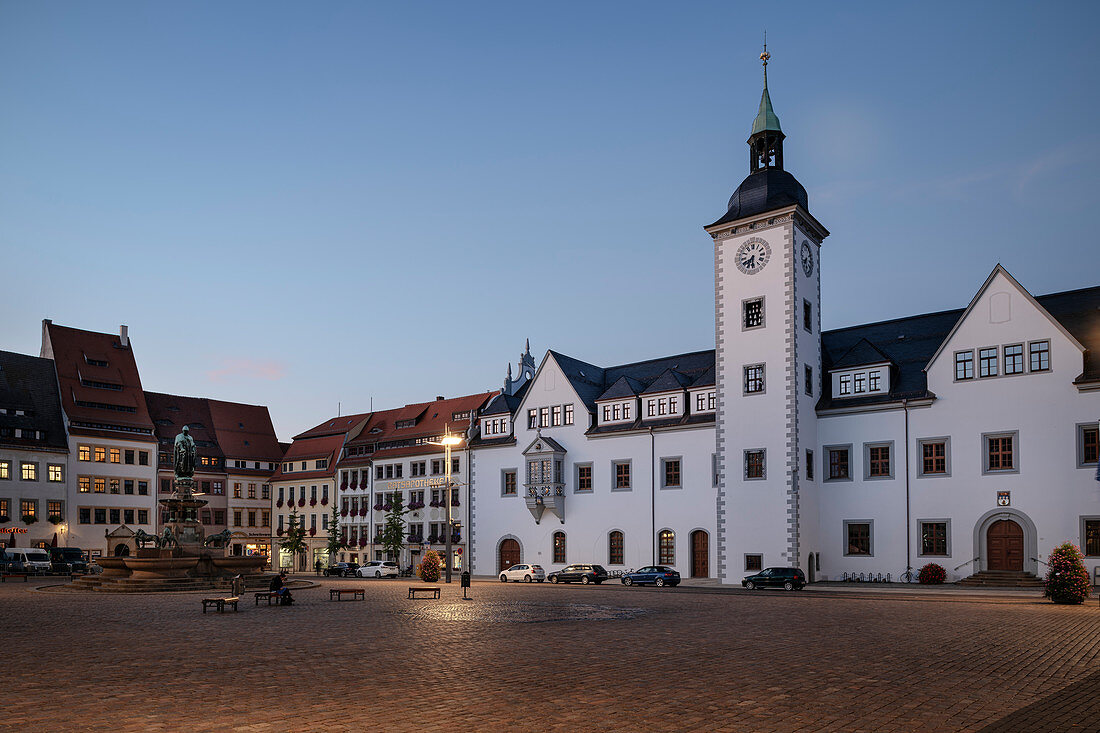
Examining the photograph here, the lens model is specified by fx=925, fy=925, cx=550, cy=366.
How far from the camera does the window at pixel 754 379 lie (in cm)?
5094

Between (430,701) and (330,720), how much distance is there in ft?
5.44

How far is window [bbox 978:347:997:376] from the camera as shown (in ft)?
148

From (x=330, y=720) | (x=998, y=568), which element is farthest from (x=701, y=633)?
(x=998, y=568)

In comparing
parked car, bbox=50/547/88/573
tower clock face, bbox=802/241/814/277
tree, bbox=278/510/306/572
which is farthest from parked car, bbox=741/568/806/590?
tree, bbox=278/510/306/572

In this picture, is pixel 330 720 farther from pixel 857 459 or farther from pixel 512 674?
pixel 857 459

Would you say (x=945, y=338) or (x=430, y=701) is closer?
(x=430, y=701)

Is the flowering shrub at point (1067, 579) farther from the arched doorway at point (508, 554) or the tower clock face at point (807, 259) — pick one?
the arched doorway at point (508, 554)

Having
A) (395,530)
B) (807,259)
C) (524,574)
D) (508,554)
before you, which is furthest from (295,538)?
(807,259)

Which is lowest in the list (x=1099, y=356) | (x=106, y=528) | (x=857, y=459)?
(x=106, y=528)

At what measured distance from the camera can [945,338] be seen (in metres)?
47.5

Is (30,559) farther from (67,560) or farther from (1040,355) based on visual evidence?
(1040,355)

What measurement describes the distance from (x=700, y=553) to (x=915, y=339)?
17003 millimetres

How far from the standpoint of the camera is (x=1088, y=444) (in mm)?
41969

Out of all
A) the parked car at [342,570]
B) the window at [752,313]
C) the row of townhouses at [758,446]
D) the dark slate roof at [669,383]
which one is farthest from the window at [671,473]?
the parked car at [342,570]
